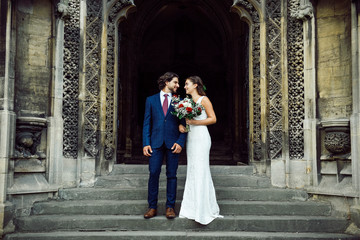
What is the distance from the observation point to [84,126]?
308 inches

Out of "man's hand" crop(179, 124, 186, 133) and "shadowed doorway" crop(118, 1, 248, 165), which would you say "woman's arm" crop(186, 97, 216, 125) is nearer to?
"man's hand" crop(179, 124, 186, 133)

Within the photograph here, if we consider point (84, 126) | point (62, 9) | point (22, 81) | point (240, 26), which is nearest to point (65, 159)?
point (84, 126)

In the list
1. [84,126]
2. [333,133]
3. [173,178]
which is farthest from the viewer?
[84,126]

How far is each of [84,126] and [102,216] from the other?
2017 mm

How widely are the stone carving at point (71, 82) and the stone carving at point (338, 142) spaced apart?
4.54 m

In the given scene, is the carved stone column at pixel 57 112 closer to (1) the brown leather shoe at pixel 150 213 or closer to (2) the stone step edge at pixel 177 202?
(2) the stone step edge at pixel 177 202

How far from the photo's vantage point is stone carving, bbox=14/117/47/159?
7004 mm

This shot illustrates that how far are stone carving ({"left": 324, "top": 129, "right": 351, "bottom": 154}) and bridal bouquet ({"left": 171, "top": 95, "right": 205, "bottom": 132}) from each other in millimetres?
2529

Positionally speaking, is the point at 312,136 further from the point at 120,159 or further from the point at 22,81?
the point at 120,159

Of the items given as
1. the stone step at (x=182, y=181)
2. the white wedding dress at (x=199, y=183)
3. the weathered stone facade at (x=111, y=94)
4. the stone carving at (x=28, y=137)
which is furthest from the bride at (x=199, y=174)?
the stone carving at (x=28, y=137)

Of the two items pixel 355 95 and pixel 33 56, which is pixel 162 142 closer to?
pixel 33 56

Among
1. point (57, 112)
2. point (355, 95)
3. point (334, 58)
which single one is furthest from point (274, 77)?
point (57, 112)

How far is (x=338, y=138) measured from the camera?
7.09m

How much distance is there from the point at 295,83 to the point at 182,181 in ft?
9.25
